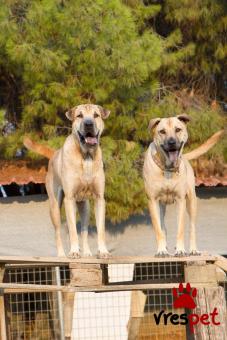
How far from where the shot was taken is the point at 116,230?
11734 mm

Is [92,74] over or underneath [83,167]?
over

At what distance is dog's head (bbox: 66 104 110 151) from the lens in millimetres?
7500

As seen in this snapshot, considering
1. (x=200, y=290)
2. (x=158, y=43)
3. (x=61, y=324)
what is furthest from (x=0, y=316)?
(x=158, y=43)

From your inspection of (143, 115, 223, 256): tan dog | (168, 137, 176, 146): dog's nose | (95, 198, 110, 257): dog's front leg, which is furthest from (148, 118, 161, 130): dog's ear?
(95, 198, 110, 257): dog's front leg

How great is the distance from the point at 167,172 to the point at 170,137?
1.15ft

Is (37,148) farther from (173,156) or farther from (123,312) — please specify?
(123,312)

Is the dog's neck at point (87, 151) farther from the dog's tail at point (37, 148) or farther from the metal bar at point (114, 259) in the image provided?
the dog's tail at point (37, 148)

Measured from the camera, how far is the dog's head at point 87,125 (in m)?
7.50

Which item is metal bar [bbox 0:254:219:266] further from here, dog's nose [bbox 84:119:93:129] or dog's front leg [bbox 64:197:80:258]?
dog's nose [bbox 84:119:93:129]

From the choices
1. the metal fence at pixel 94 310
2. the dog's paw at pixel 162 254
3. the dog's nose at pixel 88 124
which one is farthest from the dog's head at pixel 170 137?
the metal fence at pixel 94 310

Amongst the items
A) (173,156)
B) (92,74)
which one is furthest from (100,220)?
(92,74)

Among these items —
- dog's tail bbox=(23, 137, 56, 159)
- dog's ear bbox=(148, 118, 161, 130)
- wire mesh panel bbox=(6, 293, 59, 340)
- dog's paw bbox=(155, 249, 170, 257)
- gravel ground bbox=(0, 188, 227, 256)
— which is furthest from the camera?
→ gravel ground bbox=(0, 188, 227, 256)

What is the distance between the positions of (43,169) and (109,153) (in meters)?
1.05

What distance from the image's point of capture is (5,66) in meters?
11.4
